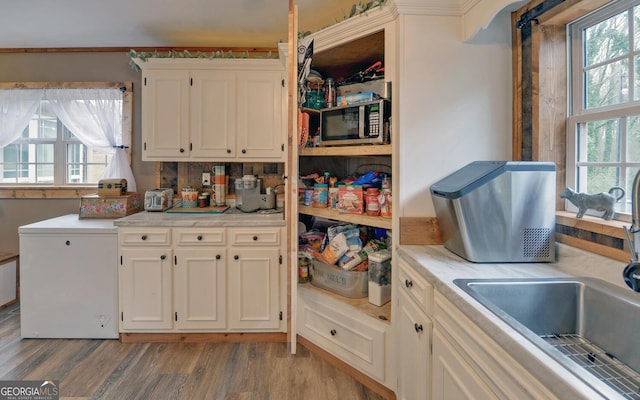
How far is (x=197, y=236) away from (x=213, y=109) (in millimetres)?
1114

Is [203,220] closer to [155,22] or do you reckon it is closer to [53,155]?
[155,22]

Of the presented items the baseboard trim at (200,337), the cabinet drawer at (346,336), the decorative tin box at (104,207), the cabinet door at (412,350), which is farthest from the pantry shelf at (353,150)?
the decorative tin box at (104,207)

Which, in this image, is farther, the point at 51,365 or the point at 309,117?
the point at 309,117

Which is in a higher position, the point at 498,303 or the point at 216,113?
the point at 216,113

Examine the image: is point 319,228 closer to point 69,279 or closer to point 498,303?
point 498,303

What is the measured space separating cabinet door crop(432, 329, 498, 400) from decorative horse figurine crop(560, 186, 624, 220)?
0.83 m

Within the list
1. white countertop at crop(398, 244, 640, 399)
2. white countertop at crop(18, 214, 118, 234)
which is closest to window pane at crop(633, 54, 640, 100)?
white countertop at crop(398, 244, 640, 399)

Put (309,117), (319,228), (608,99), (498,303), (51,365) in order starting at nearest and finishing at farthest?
(498,303) → (608,99) → (51,365) → (309,117) → (319,228)

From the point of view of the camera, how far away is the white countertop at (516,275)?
668mm

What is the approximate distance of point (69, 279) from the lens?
2.43 meters

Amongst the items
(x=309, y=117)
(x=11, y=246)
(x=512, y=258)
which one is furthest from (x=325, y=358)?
(x=11, y=246)

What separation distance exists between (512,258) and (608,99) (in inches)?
32.0

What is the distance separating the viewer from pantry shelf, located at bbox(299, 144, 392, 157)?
6.08ft

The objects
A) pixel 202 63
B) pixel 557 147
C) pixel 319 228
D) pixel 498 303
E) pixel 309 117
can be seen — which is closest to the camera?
pixel 498 303
